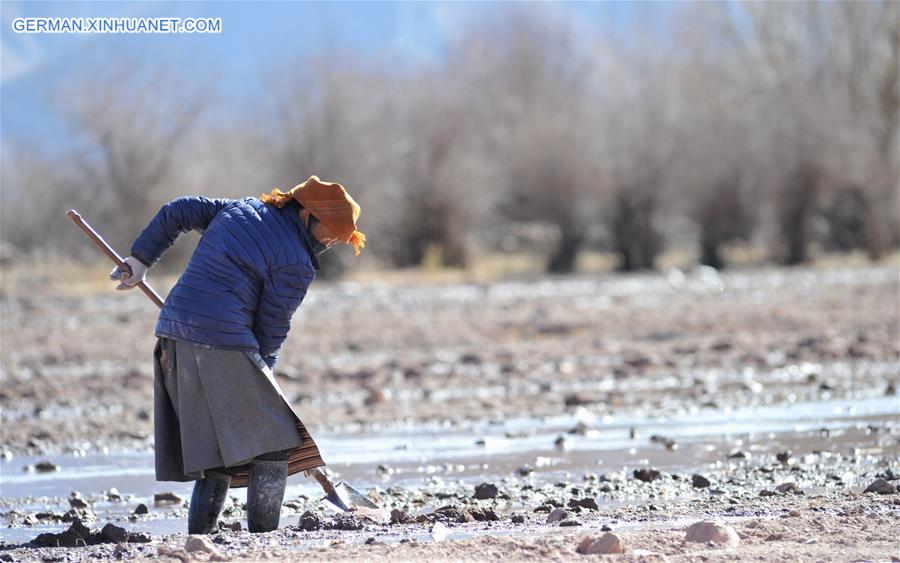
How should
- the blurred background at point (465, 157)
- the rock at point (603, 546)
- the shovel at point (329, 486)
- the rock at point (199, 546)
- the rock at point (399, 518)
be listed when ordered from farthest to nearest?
the blurred background at point (465, 157) < the shovel at point (329, 486) < the rock at point (399, 518) < the rock at point (199, 546) < the rock at point (603, 546)

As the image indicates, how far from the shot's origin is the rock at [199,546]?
5.66 metres

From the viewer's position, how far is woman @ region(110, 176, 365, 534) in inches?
247

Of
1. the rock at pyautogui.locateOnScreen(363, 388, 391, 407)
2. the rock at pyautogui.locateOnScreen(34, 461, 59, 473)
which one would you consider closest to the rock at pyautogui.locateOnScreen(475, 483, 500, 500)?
the rock at pyautogui.locateOnScreen(34, 461, 59, 473)

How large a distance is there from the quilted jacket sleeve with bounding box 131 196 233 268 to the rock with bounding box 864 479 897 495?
3.52 metres

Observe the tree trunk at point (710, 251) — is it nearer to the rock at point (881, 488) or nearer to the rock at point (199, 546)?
the rock at point (881, 488)

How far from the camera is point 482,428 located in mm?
10641

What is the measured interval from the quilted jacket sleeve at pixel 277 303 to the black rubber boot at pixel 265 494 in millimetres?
505

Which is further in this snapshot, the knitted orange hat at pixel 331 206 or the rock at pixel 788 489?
the rock at pixel 788 489

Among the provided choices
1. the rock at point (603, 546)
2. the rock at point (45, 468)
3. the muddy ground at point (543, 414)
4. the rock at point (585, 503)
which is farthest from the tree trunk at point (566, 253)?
the rock at point (603, 546)

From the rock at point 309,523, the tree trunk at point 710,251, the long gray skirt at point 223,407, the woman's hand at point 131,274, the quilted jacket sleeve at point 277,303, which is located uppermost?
the tree trunk at point 710,251

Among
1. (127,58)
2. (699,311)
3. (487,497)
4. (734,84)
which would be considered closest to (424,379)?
(487,497)

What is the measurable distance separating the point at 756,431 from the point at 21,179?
43570mm

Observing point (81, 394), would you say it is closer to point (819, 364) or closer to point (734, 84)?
point (819, 364)

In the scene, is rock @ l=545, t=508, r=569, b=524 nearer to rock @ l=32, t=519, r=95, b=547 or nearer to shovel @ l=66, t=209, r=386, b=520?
shovel @ l=66, t=209, r=386, b=520
